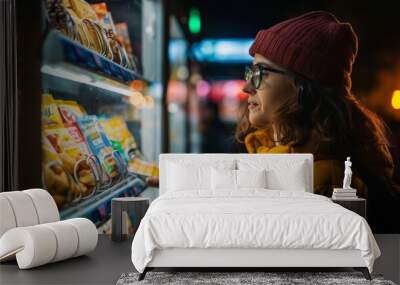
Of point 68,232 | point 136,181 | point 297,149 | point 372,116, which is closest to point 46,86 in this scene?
point 136,181

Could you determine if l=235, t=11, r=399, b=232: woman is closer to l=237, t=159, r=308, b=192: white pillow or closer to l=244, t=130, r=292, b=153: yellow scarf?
l=244, t=130, r=292, b=153: yellow scarf

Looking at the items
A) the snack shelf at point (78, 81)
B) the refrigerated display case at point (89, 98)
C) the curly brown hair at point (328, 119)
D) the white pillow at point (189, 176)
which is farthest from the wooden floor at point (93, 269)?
the snack shelf at point (78, 81)

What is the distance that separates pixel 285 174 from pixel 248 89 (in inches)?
42.9

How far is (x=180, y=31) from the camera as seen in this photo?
6730 mm

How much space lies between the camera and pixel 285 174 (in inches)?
244

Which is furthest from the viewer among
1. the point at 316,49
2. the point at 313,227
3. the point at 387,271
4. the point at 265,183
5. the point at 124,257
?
the point at 316,49

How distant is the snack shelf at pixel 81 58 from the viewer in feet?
22.1

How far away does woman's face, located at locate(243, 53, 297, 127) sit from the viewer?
21.7 ft

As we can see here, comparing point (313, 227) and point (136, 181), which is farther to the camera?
point (136, 181)

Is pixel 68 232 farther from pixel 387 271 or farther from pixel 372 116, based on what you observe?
pixel 372 116

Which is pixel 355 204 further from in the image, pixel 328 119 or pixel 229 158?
pixel 229 158

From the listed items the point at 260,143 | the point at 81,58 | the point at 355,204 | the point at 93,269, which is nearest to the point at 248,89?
the point at 260,143

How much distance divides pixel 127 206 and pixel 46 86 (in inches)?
64.5

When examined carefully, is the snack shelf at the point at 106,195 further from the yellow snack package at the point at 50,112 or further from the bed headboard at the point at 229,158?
the yellow snack package at the point at 50,112
